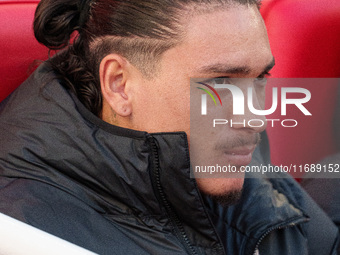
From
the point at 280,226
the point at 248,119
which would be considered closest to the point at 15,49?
the point at 248,119

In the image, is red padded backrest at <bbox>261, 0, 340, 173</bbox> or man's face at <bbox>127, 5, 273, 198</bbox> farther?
red padded backrest at <bbox>261, 0, 340, 173</bbox>

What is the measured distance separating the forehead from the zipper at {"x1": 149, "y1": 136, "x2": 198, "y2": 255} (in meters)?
0.14

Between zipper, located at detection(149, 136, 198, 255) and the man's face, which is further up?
the man's face

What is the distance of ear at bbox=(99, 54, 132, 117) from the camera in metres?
0.79

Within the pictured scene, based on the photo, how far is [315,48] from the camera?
3.57 ft

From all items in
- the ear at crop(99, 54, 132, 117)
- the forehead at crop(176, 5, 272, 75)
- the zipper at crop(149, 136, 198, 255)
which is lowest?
the zipper at crop(149, 136, 198, 255)

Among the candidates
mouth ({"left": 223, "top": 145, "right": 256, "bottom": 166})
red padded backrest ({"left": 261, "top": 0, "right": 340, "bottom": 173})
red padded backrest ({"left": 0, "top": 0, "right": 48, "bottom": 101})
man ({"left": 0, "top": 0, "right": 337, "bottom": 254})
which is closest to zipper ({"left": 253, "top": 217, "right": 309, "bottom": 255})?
man ({"left": 0, "top": 0, "right": 337, "bottom": 254})

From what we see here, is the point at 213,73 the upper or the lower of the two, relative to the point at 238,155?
upper

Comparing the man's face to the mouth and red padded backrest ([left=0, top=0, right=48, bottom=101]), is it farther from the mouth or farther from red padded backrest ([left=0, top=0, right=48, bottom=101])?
red padded backrest ([left=0, top=0, right=48, bottom=101])

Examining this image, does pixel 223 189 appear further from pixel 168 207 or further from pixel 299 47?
pixel 299 47

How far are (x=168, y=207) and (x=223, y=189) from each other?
0.10 m

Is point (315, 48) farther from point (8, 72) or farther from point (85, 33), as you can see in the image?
point (8, 72)

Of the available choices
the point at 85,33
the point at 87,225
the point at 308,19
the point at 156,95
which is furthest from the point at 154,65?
the point at 308,19

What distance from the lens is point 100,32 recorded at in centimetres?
81
